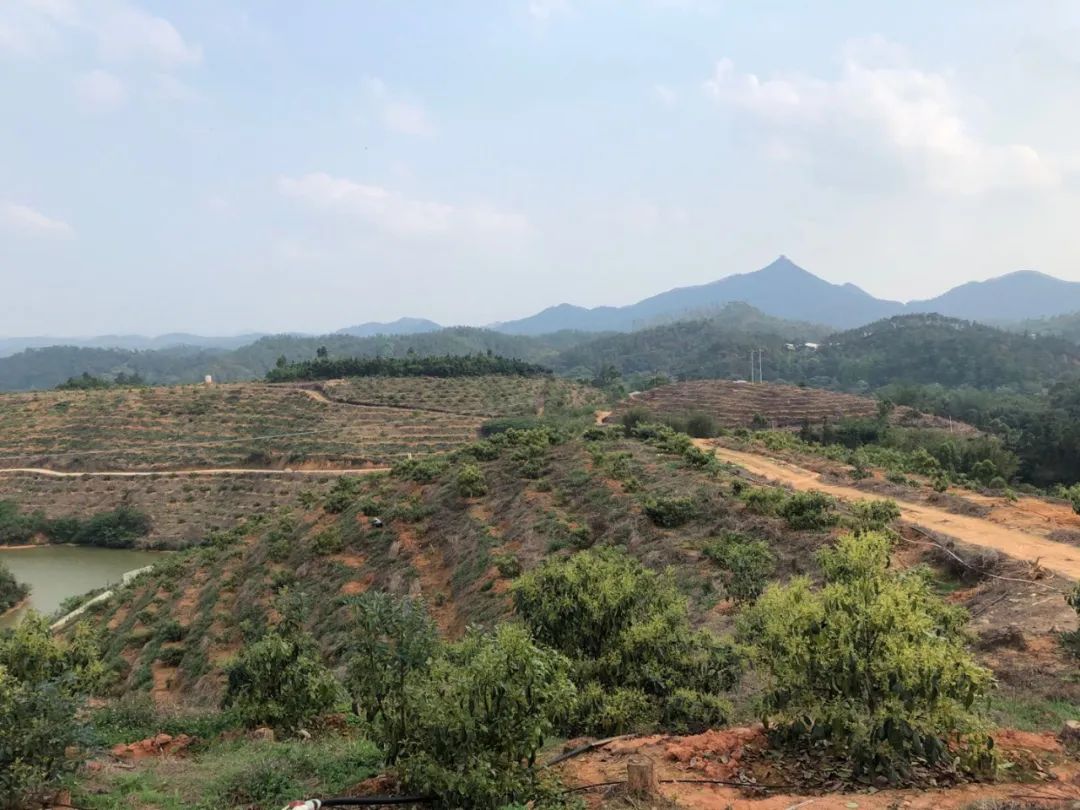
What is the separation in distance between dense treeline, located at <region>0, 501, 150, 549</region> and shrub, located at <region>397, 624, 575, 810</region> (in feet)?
150

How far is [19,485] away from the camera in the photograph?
48.3m

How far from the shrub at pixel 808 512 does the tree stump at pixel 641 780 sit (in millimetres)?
10724

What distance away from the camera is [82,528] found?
4425cm

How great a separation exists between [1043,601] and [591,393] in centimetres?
6595

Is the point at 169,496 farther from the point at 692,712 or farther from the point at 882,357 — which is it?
the point at 882,357

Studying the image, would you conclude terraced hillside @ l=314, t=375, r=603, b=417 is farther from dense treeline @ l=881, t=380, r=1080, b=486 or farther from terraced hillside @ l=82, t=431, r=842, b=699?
dense treeline @ l=881, t=380, r=1080, b=486

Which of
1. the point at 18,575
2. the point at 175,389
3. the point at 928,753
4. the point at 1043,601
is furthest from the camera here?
the point at 175,389

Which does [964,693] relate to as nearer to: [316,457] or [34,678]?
[34,678]

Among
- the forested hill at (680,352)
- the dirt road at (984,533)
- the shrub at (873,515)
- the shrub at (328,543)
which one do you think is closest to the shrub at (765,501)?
the shrub at (873,515)

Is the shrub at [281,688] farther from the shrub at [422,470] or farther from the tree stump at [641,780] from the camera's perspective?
the shrub at [422,470]

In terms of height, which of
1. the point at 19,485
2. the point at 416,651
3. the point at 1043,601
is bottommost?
the point at 19,485

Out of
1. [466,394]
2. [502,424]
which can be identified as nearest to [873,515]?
[502,424]

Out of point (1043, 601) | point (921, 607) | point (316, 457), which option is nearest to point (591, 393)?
point (316, 457)

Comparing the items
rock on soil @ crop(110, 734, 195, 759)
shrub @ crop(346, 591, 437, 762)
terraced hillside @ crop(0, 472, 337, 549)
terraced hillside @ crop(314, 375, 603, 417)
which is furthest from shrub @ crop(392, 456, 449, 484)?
terraced hillside @ crop(314, 375, 603, 417)
